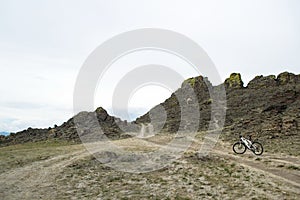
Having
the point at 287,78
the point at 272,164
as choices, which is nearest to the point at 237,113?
the point at 287,78

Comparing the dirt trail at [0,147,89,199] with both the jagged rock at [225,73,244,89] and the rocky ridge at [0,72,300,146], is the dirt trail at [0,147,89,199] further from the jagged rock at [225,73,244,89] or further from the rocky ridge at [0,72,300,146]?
the jagged rock at [225,73,244,89]

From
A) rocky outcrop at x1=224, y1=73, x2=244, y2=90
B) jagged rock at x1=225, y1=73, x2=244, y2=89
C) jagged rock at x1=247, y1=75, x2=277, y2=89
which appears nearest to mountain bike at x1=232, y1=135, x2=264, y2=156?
jagged rock at x1=247, y1=75, x2=277, y2=89

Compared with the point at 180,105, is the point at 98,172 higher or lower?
lower

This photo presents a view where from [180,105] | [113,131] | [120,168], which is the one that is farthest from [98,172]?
[180,105]

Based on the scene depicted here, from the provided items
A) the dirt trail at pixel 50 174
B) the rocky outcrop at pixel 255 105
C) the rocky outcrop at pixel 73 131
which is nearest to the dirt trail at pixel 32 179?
the dirt trail at pixel 50 174

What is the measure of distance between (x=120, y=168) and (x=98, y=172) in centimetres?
209

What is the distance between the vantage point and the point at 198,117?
66750mm

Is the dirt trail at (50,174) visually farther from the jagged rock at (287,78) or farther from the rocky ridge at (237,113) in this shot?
the jagged rock at (287,78)

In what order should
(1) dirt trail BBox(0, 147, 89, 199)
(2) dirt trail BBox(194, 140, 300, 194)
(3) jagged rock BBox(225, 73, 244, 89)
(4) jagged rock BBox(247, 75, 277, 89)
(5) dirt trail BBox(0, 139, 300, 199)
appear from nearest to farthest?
(1) dirt trail BBox(0, 147, 89, 199) → (5) dirt trail BBox(0, 139, 300, 199) → (2) dirt trail BBox(194, 140, 300, 194) → (4) jagged rock BBox(247, 75, 277, 89) → (3) jagged rock BBox(225, 73, 244, 89)

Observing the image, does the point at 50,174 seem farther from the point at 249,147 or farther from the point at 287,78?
the point at 287,78

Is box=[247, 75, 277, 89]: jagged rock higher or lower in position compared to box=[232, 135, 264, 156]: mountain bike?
higher

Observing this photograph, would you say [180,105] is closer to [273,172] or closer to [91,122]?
[91,122]

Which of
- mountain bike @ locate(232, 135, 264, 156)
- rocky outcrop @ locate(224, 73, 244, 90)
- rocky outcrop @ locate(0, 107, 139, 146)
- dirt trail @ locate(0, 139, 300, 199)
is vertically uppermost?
rocky outcrop @ locate(224, 73, 244, 90)

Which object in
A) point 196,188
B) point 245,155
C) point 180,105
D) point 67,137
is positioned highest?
point 180,105
